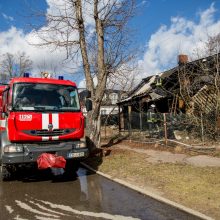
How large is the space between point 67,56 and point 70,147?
7214 millimetres

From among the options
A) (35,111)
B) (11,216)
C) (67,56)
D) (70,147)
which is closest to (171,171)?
(70,147)

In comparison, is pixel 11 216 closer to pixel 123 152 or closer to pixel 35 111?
pixel 35 111

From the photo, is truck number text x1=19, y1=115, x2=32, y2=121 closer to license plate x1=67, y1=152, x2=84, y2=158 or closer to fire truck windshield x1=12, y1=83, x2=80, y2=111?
fire truck windshield x1=12, y1=83, x2=80, y2=111

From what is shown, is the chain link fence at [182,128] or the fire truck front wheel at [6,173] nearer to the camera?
the fire truck front wheel at [6,173]

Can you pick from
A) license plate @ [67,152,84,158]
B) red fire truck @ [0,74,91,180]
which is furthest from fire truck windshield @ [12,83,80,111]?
license plate @ [67,152,84,158]

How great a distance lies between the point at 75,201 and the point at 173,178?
8.75 ft

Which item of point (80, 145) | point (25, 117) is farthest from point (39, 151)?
point (80, 145)

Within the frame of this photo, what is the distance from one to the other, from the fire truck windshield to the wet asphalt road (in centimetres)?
200

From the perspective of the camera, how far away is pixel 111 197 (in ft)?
23.6

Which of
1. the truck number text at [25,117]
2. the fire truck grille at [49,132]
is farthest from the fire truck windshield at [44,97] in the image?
the fire truck grille at [49,132]

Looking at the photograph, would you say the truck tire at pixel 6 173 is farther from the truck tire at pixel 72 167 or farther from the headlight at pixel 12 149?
the truck tire at pixel 72 167

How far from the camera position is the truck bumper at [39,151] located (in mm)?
8305

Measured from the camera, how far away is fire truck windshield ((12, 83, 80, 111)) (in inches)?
348

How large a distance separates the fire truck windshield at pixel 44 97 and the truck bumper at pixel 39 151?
3.14ft
